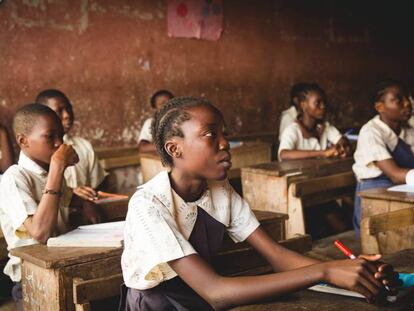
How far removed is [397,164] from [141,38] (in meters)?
2.68

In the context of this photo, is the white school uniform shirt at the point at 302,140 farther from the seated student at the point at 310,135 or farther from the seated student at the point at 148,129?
the seated student at the point at 148,129

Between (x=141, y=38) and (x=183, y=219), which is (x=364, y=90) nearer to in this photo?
(x=141, y=38)

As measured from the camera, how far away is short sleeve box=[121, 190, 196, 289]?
1424 millimetres

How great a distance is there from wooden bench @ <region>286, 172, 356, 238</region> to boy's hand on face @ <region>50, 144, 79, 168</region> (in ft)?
4.02

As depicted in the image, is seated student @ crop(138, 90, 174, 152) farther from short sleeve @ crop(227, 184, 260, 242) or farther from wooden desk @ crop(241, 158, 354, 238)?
short sleeve @ crop(227, 184, 260, 242)

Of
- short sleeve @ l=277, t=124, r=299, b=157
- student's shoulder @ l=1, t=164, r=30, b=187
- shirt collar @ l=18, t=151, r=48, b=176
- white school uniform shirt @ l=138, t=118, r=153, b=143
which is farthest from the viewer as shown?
white school uniform shirt @ l=138, t=118, r=153, b=143

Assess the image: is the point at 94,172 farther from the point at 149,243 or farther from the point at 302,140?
the point at 149,243

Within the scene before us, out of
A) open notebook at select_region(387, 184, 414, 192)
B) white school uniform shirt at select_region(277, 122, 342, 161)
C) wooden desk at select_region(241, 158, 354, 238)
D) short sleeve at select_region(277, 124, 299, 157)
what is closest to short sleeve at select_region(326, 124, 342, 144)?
white school uniform shirt at select_region(277, 122, 342, 161)

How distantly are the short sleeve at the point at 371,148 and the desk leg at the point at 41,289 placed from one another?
2039 mm

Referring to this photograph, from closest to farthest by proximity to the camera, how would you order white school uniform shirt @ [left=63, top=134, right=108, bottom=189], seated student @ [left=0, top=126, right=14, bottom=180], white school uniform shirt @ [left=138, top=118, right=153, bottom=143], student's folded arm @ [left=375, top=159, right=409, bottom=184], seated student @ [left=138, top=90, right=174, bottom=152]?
student's folded arm @ [left=375, top=159, right=409, bottom=184] → white school uniform shirt @ [left=63, top=134, right=108, bottom=189] → seated student @ [left=0, top=126, right=14, bottom=180] → seated student @ [left=138, top=90, right=174, bottom=152] → white school uniform shirt @ [left=138, top=118, right=153, bottom=143]

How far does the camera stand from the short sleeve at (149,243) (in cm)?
142

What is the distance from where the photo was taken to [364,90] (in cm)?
742

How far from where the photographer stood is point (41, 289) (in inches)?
74.1

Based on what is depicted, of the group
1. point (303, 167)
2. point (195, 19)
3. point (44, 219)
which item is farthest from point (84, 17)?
point (44, 219)
